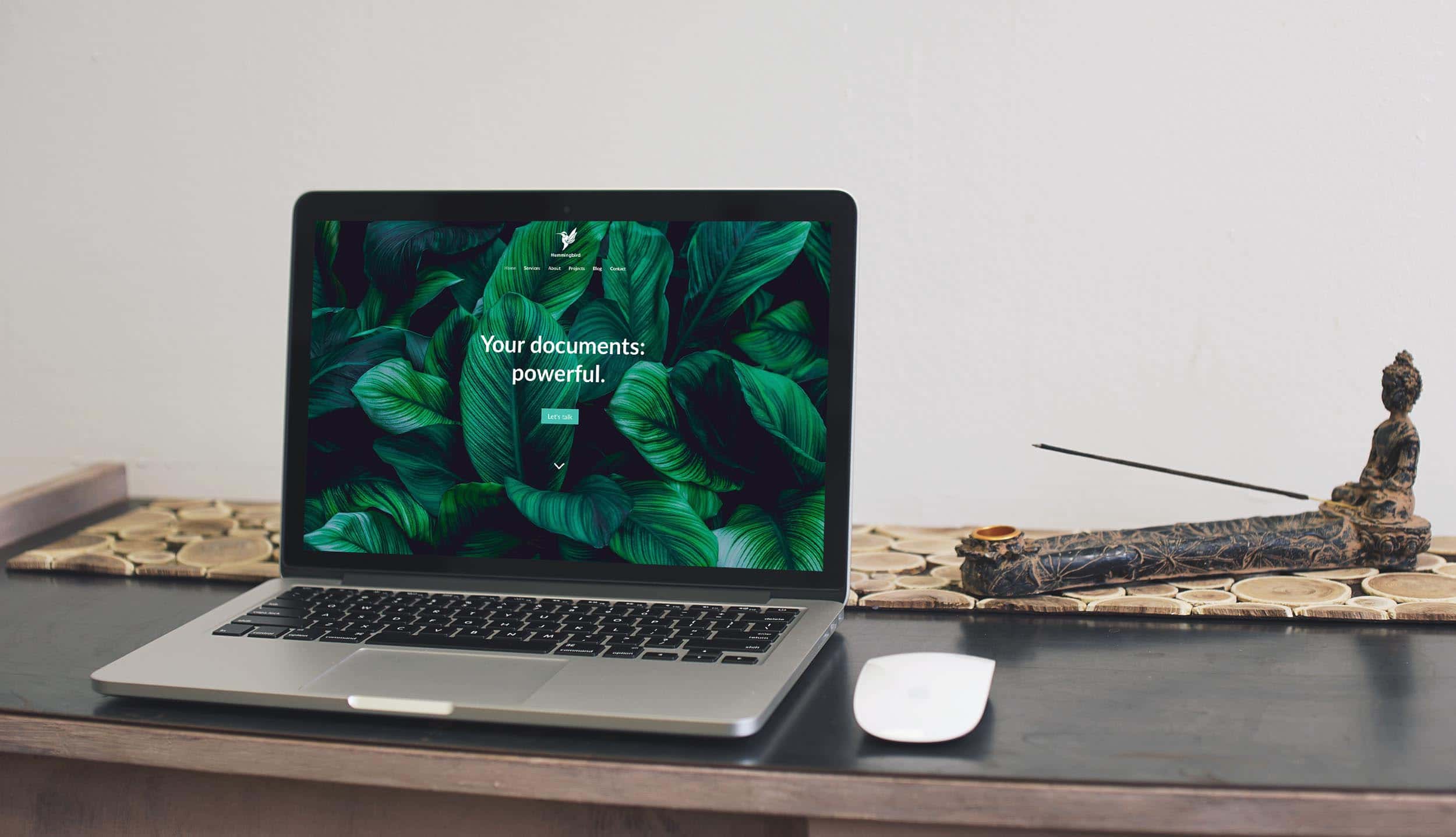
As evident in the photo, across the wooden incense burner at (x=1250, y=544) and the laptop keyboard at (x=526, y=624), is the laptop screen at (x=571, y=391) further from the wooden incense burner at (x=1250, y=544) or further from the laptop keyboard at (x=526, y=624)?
the wooden incense burner at (x=1250, y=544)

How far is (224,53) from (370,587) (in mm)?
727

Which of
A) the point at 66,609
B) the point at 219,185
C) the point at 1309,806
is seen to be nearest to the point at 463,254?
the point at 66,609

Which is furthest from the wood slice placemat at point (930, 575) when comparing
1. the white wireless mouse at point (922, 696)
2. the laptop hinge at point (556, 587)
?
the white wireless mouse at point (922, 696)

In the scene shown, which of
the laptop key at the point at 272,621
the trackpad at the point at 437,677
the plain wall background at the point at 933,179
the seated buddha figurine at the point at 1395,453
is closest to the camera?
the trackpad at the point at 437,677

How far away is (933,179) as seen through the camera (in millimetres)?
1164

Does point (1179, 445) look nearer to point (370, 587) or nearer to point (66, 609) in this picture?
point (370, 587)

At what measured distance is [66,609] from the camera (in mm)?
918

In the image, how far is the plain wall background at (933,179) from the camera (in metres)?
1.10

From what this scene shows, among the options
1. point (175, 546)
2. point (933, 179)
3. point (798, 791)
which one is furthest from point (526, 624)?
point (933, 179)

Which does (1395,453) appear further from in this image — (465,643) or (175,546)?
(175,546)

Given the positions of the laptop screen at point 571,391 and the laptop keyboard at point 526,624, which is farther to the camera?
the laptop screen at point 571,391

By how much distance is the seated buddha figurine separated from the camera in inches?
36.7

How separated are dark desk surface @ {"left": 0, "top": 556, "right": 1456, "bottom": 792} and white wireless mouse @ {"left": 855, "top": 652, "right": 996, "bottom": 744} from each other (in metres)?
0.01

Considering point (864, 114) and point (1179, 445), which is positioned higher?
point (864, 114)
